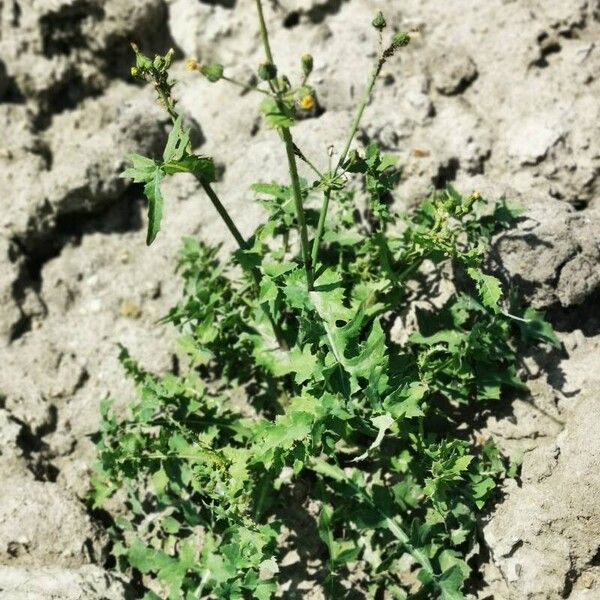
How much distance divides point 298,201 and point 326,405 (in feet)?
2.80

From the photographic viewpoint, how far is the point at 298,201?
2.90m

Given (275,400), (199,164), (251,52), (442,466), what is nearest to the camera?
(199,164)

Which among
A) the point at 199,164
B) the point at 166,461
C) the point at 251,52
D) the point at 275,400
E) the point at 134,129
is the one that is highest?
the point at 251,52

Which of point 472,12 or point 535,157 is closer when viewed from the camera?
point 535,157

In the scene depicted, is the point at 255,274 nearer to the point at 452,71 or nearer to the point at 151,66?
the point at 151,66

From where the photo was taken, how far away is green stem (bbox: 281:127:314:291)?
2.64m

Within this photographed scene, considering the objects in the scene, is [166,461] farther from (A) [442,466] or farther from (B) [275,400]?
(A) [442,466]

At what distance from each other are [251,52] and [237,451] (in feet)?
9.90

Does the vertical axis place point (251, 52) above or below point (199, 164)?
above

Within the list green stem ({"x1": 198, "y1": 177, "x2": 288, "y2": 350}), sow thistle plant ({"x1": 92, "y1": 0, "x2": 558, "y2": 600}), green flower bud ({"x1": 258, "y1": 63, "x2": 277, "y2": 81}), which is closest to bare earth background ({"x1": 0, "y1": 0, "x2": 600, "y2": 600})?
sow thistle plant ({"x1": 92, "y1": 0, "x2": 558, "y2": 600})

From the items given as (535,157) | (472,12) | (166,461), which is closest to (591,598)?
(166,461)

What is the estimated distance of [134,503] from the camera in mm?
3674

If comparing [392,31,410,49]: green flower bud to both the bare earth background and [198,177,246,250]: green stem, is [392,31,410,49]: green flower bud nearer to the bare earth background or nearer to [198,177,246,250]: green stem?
[198,177,246,250]: green stem

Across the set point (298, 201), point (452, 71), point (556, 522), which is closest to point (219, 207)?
point (298, 201)
